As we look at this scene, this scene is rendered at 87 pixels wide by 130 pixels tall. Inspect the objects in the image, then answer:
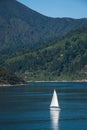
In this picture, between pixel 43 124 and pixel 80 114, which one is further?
pixel 80 114

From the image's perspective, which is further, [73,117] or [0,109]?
[0,109]

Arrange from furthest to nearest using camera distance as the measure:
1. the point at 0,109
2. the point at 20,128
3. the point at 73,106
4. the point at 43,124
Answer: the point at 73,106, the point at 0,109, the point at 43,124, the point at 20,128

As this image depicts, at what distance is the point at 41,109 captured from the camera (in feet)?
505

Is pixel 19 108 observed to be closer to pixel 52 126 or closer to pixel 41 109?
pixel 41 109

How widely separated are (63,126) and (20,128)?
9.69 meters

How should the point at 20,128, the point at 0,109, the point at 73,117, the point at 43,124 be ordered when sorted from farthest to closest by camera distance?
the point at 0,109 < the point at 73,117 < the point at 43,124 < the point at 20,128

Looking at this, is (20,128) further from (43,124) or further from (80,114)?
(80,114)

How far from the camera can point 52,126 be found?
11425 centimetres

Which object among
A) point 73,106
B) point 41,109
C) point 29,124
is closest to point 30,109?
point 41,109

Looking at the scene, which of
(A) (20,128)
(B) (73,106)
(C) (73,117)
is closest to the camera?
(A) (20,128)

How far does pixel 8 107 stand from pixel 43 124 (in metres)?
42.3

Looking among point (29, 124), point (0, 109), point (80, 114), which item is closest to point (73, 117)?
point (80, 114)

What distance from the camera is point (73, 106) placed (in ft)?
542

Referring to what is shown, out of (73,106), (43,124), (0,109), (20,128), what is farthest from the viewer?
(73,106)
